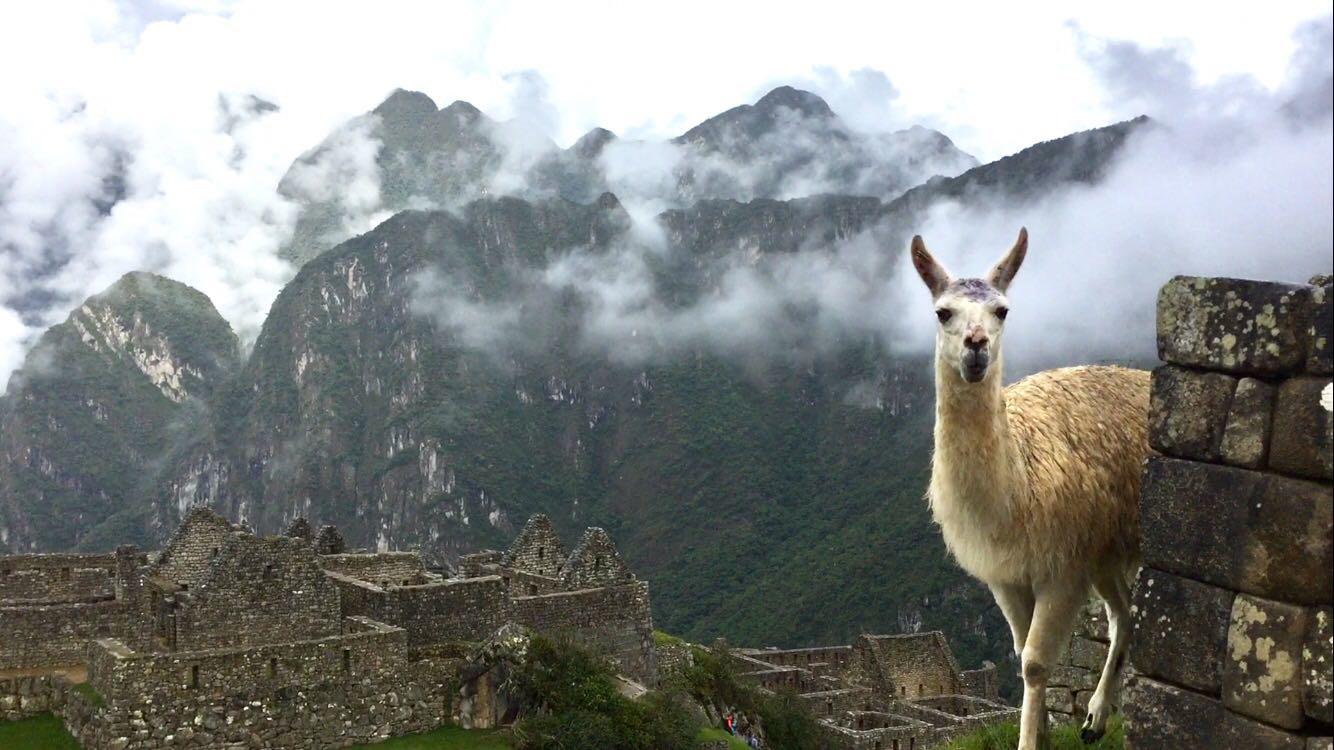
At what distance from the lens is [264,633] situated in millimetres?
Answer: 13422

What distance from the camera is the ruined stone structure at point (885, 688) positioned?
21953 millimetres

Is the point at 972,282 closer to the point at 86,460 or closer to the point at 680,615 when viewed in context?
the point at 680,615

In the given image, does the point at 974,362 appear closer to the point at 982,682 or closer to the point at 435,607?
the point at 435,607

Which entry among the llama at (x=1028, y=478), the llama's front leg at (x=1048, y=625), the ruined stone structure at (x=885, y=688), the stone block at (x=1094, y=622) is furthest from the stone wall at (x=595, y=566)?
the llama's front leg at (x=1048, y=625)

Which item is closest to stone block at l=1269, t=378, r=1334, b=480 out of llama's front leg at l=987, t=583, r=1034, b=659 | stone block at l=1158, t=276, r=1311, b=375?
stone block at l=1158, t=276, r=1311, b=375

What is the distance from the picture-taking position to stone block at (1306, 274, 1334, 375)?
4.46m

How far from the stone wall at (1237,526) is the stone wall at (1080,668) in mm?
3200

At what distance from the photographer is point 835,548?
93.8 meters

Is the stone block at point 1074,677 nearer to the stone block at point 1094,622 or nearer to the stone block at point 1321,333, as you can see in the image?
the stone block at point 1094,622

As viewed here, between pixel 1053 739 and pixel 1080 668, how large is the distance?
1.19 m

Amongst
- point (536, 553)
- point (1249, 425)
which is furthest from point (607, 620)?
point (1249, 425)

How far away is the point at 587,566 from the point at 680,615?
7018 cm

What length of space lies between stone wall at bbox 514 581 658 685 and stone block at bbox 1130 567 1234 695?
1075cm

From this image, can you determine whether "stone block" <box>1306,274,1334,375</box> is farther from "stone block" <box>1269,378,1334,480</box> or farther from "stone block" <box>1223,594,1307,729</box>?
"stone block" <box>1223,594,1307,729</box>
